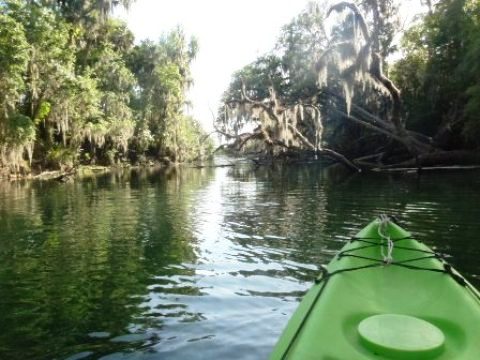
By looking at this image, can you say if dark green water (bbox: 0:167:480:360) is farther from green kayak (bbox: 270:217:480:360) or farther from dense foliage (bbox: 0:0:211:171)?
dense foliage (bbox: 0:0:211:171)

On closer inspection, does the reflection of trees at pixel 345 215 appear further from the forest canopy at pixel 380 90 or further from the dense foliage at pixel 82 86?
the dense foliage at pixel 82 86

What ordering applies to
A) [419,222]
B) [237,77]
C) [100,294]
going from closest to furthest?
1. [100,294]
2. [419,222]
3. [237,77]

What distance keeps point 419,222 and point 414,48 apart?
989 inches

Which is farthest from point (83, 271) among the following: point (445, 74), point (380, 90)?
point (445, 74)

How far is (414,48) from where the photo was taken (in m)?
32.3

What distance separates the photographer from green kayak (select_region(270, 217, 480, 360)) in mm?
3162

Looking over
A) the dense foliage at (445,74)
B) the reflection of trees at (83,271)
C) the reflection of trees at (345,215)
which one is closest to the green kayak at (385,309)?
the reflection of trees at (83,271)

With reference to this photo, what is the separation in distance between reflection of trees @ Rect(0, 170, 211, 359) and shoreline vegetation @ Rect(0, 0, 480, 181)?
12.6 m

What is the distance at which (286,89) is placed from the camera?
4559 cm

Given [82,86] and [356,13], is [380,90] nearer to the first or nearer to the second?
[356,13]

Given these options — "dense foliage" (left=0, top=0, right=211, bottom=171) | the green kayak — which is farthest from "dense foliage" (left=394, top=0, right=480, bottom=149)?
"dense foliage" (left=0, top=0, right=211, bottom=171)

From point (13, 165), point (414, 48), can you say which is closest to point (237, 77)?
point (414, 48)

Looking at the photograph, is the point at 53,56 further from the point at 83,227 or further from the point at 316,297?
the point at 316,297

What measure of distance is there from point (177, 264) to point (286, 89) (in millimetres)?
39635
